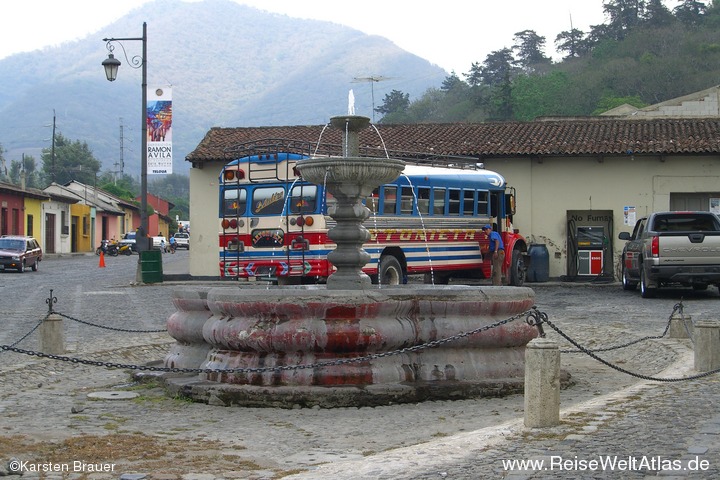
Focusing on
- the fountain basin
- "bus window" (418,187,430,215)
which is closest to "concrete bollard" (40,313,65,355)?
the fountain basin

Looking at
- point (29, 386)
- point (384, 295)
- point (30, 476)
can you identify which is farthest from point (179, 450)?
point (29, 386)

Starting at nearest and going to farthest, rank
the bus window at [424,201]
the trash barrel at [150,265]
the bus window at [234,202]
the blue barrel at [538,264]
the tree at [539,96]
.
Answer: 1. the bus window at [234,202]
2. the bus window at [424,201]
3. the trash barrel at [150,265]
4. the blue barrel at [538,264]
5. the tree at [539,96]

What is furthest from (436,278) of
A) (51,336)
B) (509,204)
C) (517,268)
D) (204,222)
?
(51,336)

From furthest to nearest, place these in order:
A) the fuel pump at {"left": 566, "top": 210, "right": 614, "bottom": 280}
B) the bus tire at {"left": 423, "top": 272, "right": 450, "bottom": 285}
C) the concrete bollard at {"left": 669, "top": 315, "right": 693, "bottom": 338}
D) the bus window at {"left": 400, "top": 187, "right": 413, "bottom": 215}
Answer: the fuel pump at {"left": 566, "top": 210, "right": 614, "bottom": 280} → the bus tire at {"left": 423, "top": 272, "right": 450, "bottom": 285} → the bus window at {"left": 400, "top": 187, "right": 413, "bottom": 215} → the concrete bollard at {"left": 669, "top": 315, "right": 693, "bottom": 338}

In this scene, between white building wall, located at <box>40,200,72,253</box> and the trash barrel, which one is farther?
white building wall, located at <box>40,200,72,253</box>

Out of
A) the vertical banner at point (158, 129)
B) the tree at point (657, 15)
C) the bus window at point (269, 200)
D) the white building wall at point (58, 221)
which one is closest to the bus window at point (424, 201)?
the bus window at point (269, 200)

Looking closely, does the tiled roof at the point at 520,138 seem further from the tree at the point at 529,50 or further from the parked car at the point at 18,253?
the tree at the point at 529,50

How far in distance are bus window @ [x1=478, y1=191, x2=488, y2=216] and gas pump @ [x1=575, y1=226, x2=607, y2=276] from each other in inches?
294

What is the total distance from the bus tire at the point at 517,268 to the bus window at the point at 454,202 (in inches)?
118

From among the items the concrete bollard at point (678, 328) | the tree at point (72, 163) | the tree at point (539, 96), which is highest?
the tree at point (539, 96)

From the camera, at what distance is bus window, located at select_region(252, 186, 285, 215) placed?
845 inches

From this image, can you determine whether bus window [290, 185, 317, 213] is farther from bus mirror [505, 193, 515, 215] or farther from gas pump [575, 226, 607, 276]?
gas pump [575, 226, 607, 276]

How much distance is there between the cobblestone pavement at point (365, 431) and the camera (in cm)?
600

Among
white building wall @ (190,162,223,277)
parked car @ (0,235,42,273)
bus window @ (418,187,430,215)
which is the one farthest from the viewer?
parked car @ (0,235,42,273)
